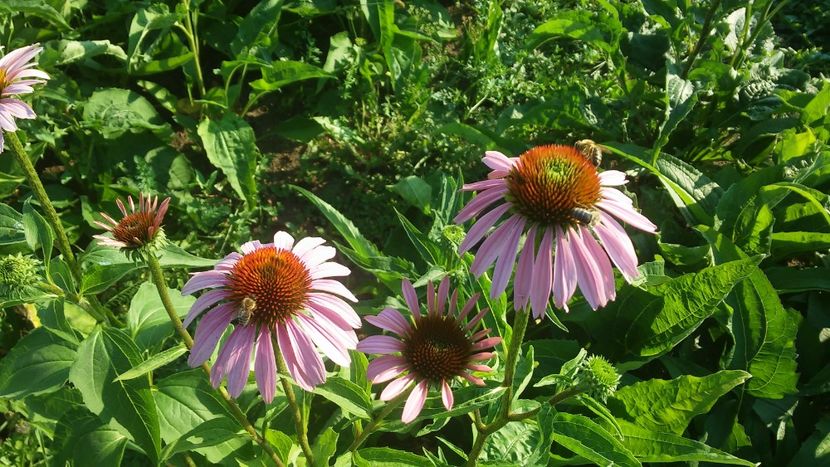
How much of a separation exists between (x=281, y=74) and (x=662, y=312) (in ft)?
5.79

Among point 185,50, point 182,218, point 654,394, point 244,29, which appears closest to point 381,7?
point 244,29

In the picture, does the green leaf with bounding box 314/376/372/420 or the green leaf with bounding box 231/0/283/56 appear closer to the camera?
the green leaf with bounding box 314/376/372/420

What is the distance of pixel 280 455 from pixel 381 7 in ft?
6.87

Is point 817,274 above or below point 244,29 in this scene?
below

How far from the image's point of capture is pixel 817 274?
208cm

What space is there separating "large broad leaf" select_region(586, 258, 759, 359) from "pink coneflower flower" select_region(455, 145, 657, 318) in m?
0.76

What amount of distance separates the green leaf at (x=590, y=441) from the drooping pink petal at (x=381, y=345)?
14.6 inches

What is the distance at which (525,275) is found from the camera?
43.7 inches

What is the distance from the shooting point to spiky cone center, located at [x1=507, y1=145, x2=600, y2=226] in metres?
1.11

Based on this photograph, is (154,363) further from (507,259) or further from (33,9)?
(33,9)

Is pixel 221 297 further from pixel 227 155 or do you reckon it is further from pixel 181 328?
pixel 227 155

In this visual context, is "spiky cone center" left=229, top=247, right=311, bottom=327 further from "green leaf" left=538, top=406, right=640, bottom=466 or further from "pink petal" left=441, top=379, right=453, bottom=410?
"green leaf" left=538, top=406, right=640, bottom=466

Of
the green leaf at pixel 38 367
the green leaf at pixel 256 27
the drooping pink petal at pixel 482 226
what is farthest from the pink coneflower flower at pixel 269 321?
the green leaf at pixel 256 27

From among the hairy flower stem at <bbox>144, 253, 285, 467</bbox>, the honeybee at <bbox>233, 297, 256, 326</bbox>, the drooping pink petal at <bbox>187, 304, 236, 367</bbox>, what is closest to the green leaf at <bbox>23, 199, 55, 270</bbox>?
the hairy flower stem at <bbox>144, 253, 285, 467</bbox>
